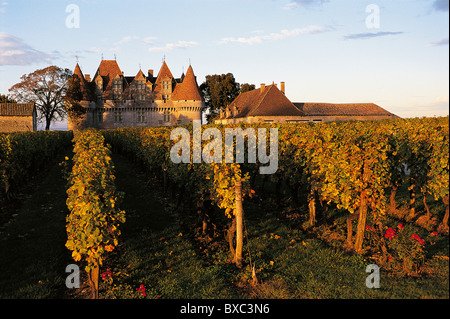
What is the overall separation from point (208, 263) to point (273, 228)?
2.98 meters

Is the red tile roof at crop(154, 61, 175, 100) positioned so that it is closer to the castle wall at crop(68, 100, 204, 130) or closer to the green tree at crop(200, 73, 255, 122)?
the castle wall at crop(68, 100, 204, 130)

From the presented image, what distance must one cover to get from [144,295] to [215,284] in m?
1.36

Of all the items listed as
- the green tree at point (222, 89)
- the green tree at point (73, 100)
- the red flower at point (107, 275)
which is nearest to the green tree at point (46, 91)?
the green tree at point (73, 100)

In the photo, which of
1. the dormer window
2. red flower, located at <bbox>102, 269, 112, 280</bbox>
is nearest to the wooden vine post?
red flower, located at <bbox>102, 269, 112, 280</bbox>

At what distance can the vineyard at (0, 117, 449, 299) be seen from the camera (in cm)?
601

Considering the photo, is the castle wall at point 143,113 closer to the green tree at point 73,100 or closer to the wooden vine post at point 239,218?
the green tree at point 73,100

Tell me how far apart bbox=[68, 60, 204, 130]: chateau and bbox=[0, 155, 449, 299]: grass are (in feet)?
181

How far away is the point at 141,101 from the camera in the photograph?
65.0m

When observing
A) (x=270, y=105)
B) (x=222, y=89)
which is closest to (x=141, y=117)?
(x=222, y=89)

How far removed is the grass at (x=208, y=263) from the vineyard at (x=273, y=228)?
0.03 metres

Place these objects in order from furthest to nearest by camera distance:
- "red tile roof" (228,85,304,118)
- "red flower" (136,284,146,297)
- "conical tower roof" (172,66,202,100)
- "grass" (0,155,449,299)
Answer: "conical tower roof" (172,66,202,100), "red tile roof" (228,85,304,118), "grass" (0,155,449,299), "red flower" (136,284,146,297)

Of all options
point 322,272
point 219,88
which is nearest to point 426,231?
point 322,272

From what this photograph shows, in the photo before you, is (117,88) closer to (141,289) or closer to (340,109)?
(340,109)
